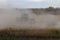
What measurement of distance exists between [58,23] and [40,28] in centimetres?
13

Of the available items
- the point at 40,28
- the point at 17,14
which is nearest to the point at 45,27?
the point at 40,28

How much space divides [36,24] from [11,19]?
0.17 metres

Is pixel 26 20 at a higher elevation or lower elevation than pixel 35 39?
higher

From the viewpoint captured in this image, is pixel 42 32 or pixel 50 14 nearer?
pixel 42 32

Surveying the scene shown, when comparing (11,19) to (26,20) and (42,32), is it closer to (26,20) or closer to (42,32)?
(26,20)

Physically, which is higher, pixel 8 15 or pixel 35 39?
pixel 8 15

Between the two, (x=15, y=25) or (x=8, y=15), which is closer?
(x=15, y=25)

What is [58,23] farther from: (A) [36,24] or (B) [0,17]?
(B) [0,17]

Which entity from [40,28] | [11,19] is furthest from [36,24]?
[11,19]

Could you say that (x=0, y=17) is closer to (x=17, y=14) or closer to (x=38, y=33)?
(x=17, y=14)

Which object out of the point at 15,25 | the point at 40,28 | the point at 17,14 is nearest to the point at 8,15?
the point at 17,14

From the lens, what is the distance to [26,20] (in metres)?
0.83

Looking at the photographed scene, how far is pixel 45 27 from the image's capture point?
→ 29.3 inches

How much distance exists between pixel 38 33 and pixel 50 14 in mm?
241
